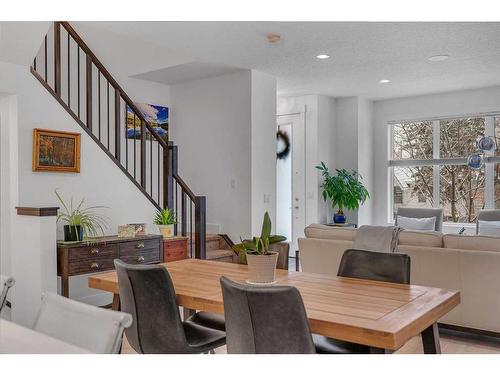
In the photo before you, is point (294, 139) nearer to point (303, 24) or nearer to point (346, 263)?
point (303, 24)

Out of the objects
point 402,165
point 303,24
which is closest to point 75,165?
point 303,24

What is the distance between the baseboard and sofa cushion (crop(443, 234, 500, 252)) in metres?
0.61

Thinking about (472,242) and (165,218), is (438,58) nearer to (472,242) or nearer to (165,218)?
(472,242)

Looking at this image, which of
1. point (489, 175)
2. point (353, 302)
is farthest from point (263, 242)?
point (489, 175)

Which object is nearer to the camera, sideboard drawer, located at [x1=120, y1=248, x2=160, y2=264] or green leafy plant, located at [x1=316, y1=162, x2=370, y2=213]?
sideboard drawer, located at [x1=120, y1=248, x2=160, y2=264]

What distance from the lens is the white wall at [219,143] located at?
5.99 metres

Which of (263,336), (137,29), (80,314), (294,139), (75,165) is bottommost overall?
(263,336)

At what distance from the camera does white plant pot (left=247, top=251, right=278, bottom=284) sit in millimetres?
2490

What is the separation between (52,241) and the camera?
3977mm

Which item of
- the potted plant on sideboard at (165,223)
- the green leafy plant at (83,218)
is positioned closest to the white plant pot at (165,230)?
the potted plant on sideboard at (165,223)

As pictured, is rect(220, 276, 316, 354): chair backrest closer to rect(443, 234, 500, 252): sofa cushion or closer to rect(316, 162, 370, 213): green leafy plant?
rect(443, 234, 500, 252): sofa cushion

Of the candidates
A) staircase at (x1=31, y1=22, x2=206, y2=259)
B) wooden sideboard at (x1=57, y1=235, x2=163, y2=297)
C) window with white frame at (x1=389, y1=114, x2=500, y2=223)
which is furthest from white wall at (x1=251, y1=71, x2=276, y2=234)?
window with white frame at (x1=389, y1=114, x2=500, y2=223)

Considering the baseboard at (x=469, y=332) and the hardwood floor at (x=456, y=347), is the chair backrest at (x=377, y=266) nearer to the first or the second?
the hardwood floor at (x=456, y=347)
